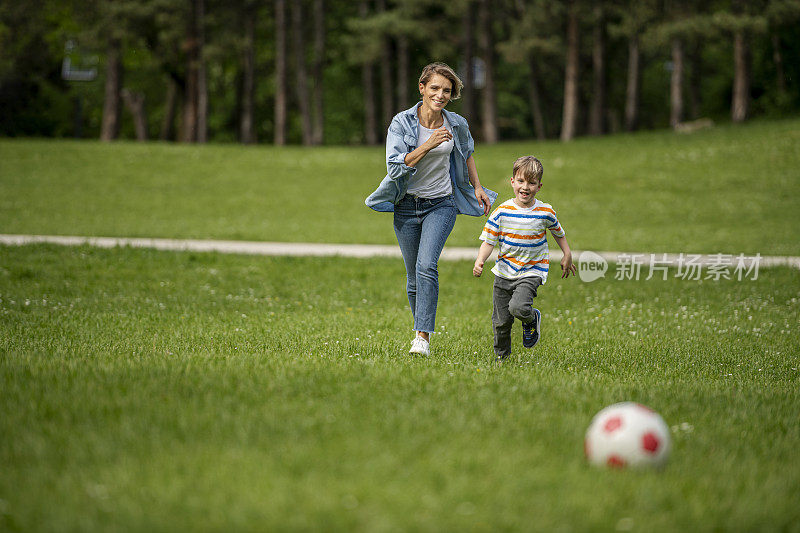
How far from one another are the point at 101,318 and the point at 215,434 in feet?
17.9

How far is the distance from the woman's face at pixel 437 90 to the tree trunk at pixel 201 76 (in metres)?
34.8

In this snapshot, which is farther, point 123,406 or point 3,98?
point 3,98

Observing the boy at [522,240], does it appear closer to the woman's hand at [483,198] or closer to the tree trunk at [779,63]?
the woman's hand at [483,198]

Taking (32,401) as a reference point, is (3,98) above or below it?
above

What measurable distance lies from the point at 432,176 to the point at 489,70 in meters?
33.4

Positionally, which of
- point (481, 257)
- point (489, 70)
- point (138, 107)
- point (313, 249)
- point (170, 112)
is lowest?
point (313, 249)

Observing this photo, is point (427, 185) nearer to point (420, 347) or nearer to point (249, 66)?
point (420, 347)

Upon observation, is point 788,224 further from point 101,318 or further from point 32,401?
point 32,401

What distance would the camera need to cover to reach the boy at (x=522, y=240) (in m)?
6.60

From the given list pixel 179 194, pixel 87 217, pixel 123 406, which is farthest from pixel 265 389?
pixel 179 194

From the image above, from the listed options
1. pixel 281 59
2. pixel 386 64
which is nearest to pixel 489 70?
pixel 386 64

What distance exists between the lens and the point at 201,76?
40.4m

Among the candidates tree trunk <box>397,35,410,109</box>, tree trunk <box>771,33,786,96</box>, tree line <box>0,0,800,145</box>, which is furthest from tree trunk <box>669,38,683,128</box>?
tree trunk <box>397,35,410,109</box>

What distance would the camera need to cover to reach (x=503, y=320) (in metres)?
7.00
